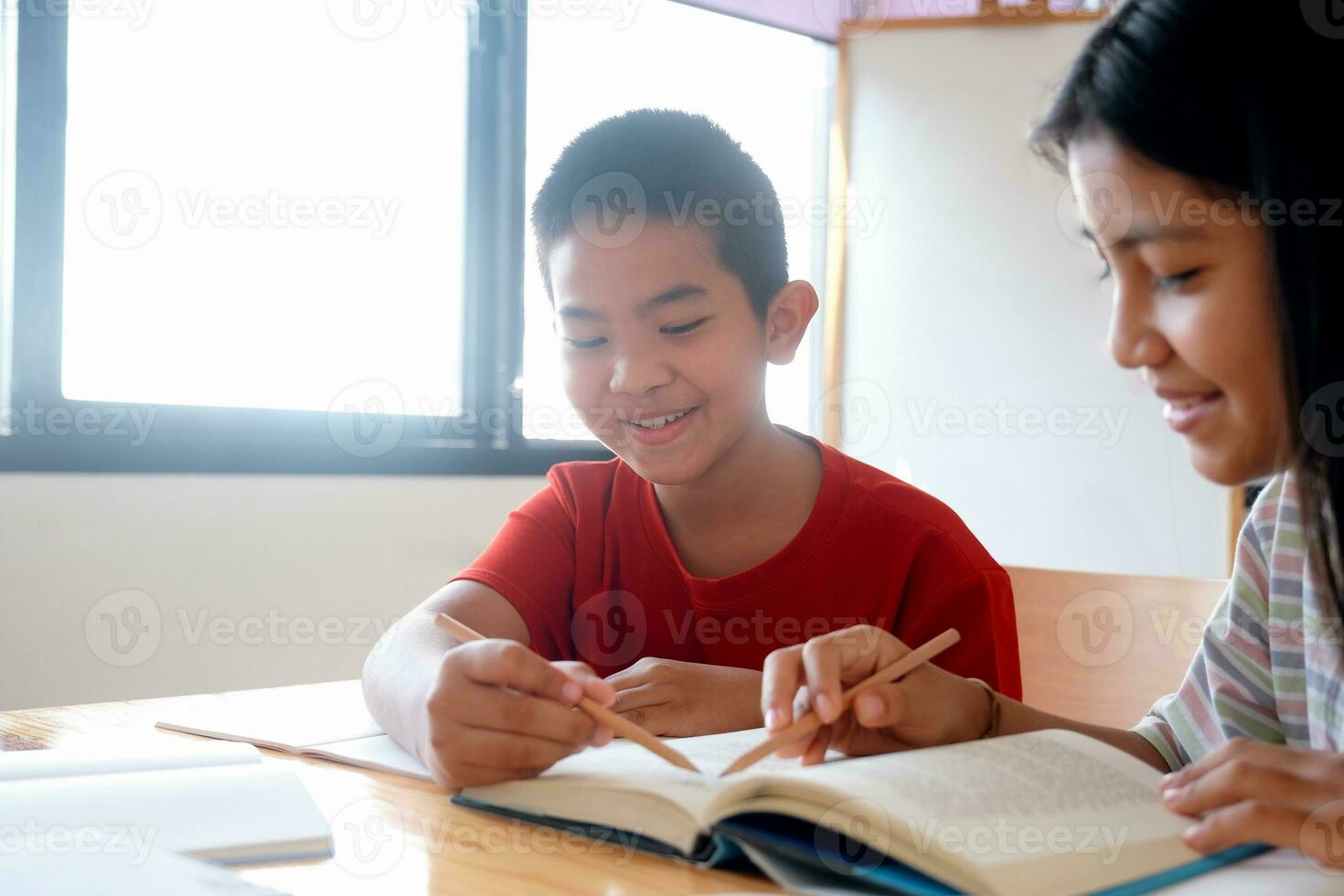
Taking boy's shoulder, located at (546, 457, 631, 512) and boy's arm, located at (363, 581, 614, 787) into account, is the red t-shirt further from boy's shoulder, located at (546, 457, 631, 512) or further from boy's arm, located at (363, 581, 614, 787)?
boy's arm, located at (363, 581, 614, 787)

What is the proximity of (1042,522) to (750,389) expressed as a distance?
2.16m

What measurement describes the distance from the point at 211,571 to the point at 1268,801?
1933mm

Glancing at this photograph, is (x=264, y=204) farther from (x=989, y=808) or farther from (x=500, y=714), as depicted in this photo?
(x=989, y=808)

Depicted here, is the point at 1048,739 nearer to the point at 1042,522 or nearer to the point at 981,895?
the point at 981,895

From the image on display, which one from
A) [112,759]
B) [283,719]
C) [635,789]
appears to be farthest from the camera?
[283,719]

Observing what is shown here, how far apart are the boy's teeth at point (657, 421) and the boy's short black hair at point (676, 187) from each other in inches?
5.4

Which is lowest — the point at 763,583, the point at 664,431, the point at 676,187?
the point at 763,583

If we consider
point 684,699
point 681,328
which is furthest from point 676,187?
point 684,699

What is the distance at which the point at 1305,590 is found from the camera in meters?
0.80

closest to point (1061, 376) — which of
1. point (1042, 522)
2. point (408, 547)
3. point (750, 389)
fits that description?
point (1042, 522)

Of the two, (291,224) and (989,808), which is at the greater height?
(291,224)

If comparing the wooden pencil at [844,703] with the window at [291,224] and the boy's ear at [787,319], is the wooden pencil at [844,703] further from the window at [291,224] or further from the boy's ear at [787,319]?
the window at [291,224]

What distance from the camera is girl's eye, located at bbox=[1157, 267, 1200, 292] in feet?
2.19

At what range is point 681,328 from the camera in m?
1.08
